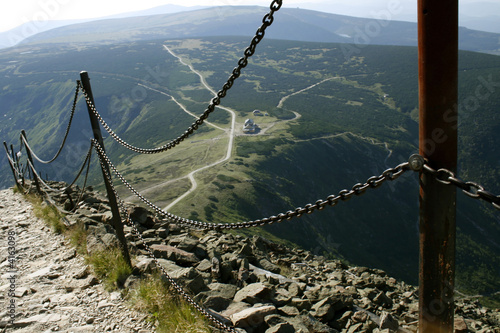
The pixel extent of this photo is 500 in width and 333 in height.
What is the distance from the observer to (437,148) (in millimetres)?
2182

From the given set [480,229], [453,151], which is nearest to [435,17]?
[453,151]

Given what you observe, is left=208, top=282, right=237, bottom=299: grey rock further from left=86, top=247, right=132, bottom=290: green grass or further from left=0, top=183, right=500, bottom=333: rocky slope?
left=86, top=247, right=132, bottom=290: green grass

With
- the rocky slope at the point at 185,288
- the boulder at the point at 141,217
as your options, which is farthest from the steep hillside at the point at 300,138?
the rocky slope at the point at 185,288

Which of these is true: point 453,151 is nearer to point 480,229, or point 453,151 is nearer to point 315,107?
point 480,229

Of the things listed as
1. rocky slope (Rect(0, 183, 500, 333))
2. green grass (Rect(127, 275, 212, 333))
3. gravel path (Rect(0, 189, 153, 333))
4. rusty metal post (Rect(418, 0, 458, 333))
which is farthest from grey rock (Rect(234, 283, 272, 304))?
rusty metal post (Rect(418, 0, 458, 333))

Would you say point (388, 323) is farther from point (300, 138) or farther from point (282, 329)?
point (300, 138)

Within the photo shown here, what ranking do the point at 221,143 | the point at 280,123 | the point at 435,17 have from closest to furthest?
1. the point at 435,17
2. the point at 221,143
3. the point at 280,123

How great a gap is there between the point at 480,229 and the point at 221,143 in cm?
5038

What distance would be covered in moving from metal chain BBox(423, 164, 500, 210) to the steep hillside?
4036cm

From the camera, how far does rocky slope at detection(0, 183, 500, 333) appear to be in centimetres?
469

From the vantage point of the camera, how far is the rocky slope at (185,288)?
15.4ft

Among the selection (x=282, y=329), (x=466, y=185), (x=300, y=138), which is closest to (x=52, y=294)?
(x=282, y=329)

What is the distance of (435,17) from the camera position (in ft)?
6.75

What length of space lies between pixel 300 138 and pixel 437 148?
8191cm
